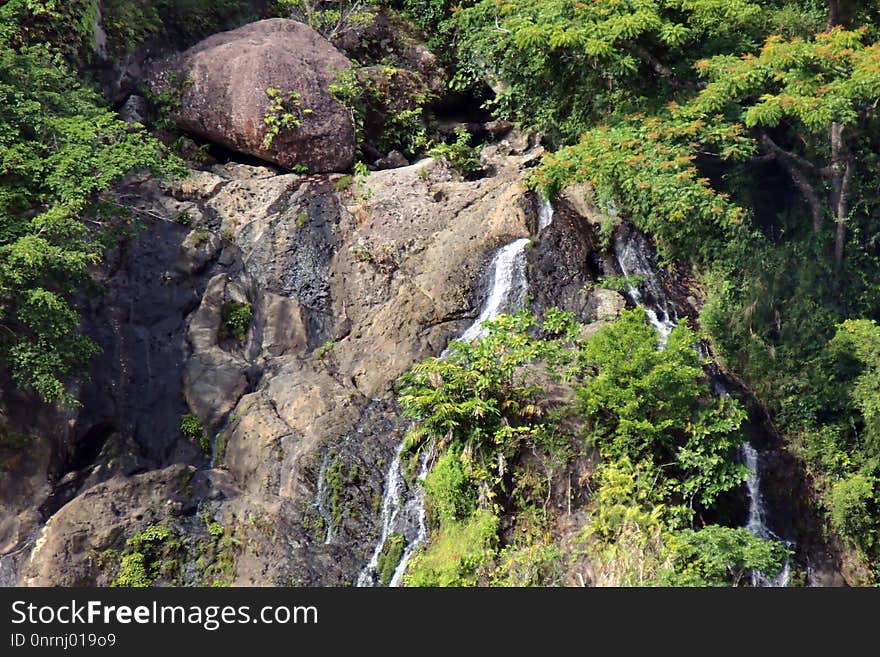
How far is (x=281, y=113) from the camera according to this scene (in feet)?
67.6

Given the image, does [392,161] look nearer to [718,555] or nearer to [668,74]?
[668,74]

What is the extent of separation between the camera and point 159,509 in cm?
1519

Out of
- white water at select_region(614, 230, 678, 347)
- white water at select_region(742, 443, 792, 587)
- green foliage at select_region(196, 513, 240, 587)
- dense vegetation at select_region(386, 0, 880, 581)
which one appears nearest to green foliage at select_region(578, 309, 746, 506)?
white water at select_region(742, 443, 792, 587)

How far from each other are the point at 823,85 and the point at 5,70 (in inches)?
503

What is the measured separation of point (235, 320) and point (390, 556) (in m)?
5.56

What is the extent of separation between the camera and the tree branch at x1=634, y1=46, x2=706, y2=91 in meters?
17.6

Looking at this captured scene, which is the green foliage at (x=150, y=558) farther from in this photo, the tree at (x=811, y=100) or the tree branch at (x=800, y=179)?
the tree branch at (x=800, y=179)

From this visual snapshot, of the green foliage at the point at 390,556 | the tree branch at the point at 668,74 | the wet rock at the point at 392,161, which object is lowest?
the green foliage at the point at 390,556

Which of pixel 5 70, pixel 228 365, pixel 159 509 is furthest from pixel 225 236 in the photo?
pixel 159 509

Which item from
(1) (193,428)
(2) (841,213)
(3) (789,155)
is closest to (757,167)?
(3) (789,155)

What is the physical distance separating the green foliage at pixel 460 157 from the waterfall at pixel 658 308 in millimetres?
3823

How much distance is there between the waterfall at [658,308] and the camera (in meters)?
15.3

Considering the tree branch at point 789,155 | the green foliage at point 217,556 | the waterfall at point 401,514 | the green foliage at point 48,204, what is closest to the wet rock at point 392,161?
the green foliage at point 48,204

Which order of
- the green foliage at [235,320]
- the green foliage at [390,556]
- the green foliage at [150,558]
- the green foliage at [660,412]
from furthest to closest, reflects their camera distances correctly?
the green foliage at [235,320]
the green foliage at [150,558]
the green foliage at [660,412]
the green foliage at [390,556]
